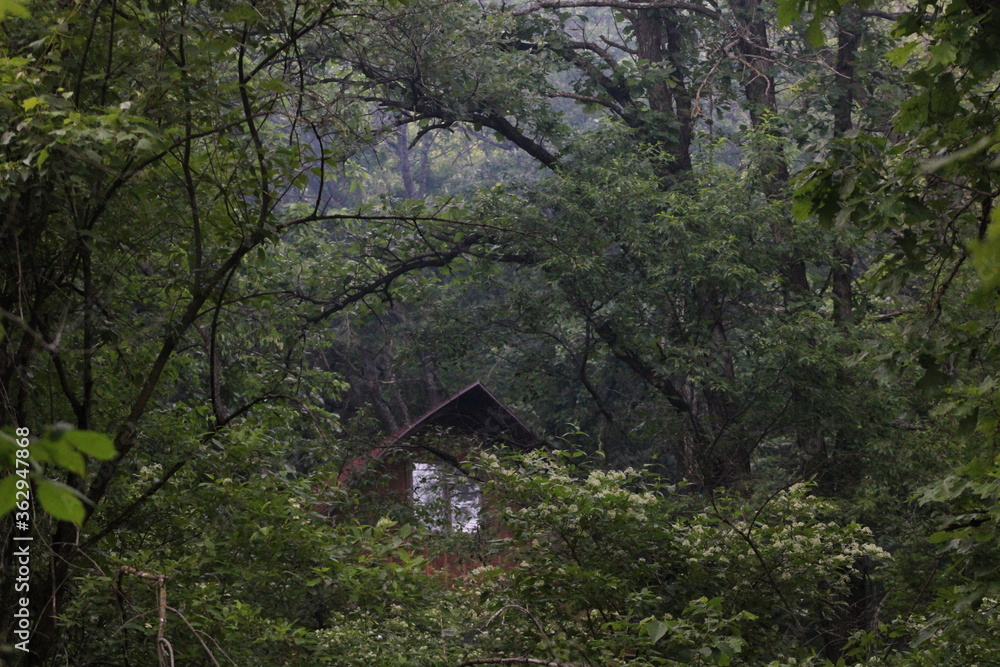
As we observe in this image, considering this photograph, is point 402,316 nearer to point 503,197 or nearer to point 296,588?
point 503,197

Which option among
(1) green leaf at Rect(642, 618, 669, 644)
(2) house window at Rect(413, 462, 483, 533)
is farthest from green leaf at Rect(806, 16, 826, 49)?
(2) house window at Rect(413, 462, 483, 533)

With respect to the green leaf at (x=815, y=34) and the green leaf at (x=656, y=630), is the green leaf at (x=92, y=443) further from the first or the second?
the green leaf at (x=815, y=34)

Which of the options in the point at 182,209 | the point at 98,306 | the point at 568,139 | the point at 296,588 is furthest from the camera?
the point at 568,139

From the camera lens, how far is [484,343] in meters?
13.5

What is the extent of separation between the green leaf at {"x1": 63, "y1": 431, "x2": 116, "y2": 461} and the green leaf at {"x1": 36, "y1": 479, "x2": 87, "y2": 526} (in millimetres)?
58

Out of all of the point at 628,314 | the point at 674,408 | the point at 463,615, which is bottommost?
the point at 463,615

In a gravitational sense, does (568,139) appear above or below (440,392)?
above

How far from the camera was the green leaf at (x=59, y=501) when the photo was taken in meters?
1.22

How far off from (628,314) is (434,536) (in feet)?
12.7

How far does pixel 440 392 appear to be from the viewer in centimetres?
2005

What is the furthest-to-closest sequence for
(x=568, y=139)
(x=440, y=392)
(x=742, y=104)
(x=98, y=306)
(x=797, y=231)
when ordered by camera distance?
(x=440, y=392) → (x=742, y=104) → (x=568, y=139) → (x=797, y=231) → (x=98, y=306)

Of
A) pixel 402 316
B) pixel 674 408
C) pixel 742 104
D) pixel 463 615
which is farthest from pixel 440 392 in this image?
pixel 463 615

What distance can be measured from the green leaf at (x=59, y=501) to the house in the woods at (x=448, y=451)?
8618mm

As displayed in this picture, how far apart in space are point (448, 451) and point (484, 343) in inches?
72.7
